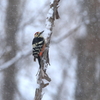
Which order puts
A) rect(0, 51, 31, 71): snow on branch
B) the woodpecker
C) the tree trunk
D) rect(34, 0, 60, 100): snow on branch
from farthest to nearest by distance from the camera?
rect(0, 51, 31, 71): snow on branch → the tree trunk → the woodpecker → rect(34, 0, 60, 100): snow on branch

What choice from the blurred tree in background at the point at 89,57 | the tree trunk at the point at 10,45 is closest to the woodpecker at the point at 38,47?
the blurred tree in background at the point at 89,57

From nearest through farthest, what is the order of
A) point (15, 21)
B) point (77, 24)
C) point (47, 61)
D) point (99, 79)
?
point (47, 61) → point (99, 79) → point (77, 24) → point (15, 21)

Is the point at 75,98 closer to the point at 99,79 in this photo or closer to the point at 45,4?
the point at 99,79

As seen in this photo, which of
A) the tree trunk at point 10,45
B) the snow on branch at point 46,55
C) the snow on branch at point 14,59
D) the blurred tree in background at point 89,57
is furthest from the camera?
the snow on branch at point 14,59

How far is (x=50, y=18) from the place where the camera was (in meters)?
4.06

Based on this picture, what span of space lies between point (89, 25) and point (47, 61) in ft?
20.7

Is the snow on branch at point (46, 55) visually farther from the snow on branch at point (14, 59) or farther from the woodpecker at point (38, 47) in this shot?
the snow on branch at point (14, 59)

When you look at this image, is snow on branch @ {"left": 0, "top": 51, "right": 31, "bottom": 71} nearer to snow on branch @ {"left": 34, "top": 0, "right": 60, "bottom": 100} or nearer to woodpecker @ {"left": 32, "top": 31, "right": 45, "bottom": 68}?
woodpecker @ {"left": 32, "top": 31, "right": 45, "bottom": 68}

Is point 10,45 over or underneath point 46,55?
over

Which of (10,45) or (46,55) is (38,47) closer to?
A: (46,55)

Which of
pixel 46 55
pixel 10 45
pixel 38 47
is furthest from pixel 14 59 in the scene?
pixel 46 55

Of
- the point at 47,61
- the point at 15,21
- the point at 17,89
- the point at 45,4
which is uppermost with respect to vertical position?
the point at 45,4

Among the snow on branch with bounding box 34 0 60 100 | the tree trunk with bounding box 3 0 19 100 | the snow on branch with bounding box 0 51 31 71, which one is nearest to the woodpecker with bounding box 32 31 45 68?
the snow on branch with bounding box 34 0 60 100

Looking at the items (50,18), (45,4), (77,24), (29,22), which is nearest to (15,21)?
(29,22)
